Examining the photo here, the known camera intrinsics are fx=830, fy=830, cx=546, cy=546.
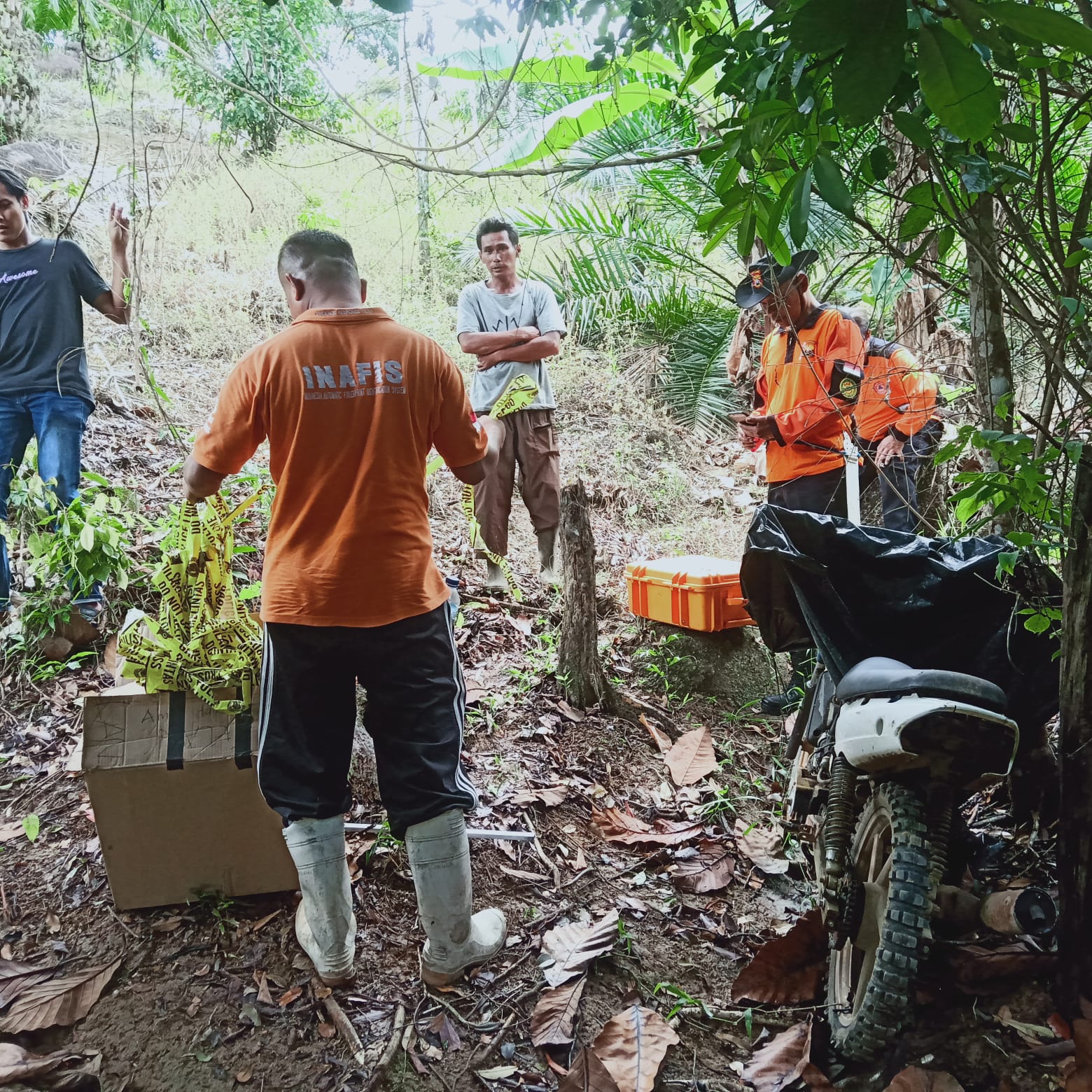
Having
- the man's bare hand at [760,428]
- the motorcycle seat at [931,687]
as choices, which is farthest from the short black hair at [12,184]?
the motorcycle seat at [931,687]

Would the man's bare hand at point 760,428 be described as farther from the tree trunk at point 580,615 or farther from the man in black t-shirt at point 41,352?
the man in black t-shirt at point 41,352

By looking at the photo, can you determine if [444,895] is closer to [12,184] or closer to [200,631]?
[200,631]

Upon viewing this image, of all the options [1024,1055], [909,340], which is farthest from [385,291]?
[1024,1055]

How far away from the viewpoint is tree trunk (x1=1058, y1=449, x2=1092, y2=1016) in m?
1.84

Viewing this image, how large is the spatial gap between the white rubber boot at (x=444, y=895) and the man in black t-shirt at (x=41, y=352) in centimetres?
A: 256

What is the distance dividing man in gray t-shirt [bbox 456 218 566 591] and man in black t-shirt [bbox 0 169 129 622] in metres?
1.85

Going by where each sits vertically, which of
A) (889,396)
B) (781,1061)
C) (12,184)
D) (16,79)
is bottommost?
(781,1061)

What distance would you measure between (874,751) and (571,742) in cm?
199

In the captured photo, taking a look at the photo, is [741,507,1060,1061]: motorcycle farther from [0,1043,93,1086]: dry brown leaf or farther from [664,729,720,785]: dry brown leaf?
[0,1043,93,1086]: dry brown leaf

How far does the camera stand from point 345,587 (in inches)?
85.7

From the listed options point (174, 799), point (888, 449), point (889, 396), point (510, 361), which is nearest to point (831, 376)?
point (889, 396)

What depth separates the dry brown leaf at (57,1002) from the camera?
7.25 ft

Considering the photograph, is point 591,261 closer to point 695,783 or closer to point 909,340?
point 909,340

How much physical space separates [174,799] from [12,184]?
3.20 metres
